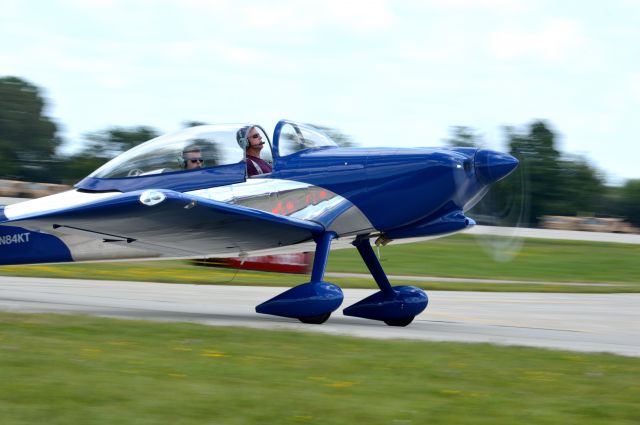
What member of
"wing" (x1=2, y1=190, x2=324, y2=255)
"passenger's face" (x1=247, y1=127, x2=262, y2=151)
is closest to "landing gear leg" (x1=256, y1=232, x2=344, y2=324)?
"wing" (x1=2, y1=190, x2=324, y2=255)

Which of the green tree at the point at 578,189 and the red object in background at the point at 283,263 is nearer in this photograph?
the red object in background at the point at 283,263

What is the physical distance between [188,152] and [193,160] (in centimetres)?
11

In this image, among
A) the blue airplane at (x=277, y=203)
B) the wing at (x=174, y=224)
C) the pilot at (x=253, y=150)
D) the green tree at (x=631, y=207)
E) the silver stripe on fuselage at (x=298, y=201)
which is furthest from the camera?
the green tree at (x=631, y=207)

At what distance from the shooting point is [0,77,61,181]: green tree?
71.8m

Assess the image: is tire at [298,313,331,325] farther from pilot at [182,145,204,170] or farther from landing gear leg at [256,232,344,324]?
pilot at [182,145,204,170]

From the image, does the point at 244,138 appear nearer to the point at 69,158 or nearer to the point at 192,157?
the point at 192,157

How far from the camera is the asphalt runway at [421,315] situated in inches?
424

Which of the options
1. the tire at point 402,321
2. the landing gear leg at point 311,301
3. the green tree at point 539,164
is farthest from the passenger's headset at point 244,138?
the green tree at point 539,164

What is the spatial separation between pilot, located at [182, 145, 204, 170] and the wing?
84cm

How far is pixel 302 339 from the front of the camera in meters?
9.18

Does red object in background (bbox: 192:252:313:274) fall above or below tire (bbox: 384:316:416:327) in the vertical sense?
below

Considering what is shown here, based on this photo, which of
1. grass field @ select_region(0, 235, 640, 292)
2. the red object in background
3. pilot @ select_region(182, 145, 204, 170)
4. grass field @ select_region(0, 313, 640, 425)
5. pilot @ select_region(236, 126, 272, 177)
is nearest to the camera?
grass field @ select_region(0, 313, 640, 425)

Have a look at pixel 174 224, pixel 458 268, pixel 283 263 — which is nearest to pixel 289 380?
pixel 174 224

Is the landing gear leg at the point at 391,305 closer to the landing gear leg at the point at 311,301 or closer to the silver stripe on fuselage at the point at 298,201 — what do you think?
the silver stripe on fuselage at the point at 298,201
